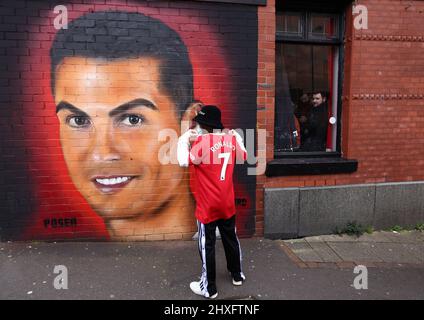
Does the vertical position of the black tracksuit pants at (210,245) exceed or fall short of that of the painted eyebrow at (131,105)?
it falls short

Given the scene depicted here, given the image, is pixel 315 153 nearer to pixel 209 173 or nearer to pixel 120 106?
pixel 209 173

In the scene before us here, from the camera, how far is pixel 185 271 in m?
4.24

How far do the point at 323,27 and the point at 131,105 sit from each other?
3.15 m

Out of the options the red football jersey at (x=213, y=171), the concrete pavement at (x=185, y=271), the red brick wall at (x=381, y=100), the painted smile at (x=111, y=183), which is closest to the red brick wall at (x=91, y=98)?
the painted smile at (x=111, y=183)

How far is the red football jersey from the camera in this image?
3.62 m

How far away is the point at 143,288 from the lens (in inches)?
152

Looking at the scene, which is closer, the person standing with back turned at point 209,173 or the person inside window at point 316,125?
the person standing with back turned at point 209,173

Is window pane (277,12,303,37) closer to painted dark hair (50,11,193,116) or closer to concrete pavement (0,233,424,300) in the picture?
painted dark hair (50,11,193,116)

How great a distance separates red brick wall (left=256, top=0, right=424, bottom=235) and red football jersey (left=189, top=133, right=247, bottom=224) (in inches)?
65.0

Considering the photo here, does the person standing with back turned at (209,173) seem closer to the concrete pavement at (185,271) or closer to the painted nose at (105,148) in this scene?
the concrete pavement at (185,271)

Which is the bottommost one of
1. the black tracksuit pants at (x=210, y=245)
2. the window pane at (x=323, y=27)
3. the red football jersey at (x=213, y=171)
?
the black tracksuit pants at (x=210, y=245)

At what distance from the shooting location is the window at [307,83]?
551 centimetres

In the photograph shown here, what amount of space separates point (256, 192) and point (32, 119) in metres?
3.14

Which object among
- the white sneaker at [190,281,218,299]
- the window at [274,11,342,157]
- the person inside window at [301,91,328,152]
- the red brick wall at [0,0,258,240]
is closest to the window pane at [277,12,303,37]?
the window at [274,11,342,157]
